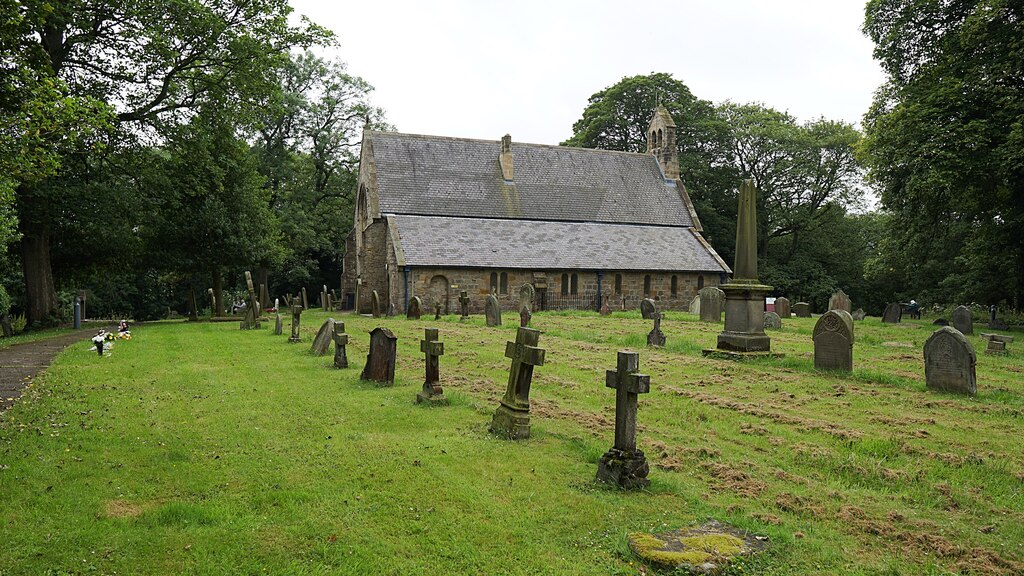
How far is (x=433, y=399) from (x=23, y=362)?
9.56 meters

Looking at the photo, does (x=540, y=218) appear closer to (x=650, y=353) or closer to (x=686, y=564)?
(x=650, y=353)

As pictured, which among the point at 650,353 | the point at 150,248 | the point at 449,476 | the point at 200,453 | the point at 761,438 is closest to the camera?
the point at 449,476

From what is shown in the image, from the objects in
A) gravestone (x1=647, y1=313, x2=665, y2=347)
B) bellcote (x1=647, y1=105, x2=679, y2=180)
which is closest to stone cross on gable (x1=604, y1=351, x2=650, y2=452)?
gravestone (x1=647, y1=313, x2=665, y2=347)

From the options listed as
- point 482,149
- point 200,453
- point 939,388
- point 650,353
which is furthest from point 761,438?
point 482,149

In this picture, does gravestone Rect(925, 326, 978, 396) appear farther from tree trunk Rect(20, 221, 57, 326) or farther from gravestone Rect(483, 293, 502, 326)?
tree trunk Rect(20, 221, 57, 326)

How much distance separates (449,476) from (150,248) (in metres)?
25.6

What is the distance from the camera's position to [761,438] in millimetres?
7098

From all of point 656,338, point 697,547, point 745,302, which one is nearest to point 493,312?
point 656,338

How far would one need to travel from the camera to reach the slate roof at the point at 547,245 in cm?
3053

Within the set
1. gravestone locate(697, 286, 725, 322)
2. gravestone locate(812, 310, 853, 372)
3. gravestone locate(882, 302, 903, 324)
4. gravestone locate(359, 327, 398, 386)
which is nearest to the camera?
gravestone locate(359, 327, 398, 386)

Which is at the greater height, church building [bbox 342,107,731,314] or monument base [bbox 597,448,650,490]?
church building [bbox 342,107,731,314]

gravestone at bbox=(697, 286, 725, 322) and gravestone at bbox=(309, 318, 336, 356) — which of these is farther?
gravestone at bbox=(697, 286, 725, 322)

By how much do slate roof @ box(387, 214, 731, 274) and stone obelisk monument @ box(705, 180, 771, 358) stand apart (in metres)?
17.2

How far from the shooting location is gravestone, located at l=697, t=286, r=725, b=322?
22859 mm
